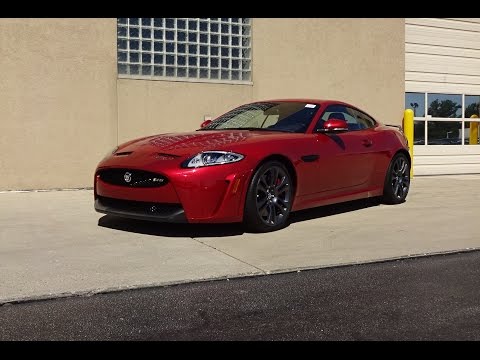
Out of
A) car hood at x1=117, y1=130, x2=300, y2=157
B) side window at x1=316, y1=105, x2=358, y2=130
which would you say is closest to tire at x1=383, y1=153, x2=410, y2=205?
side window at x1=316, y1=105, x2=358, y2=130

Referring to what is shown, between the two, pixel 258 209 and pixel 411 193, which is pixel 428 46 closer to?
pixel 411 193

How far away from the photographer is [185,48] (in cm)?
961

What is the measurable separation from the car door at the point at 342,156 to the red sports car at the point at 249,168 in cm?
1

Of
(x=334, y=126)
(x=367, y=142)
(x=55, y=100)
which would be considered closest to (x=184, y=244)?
(x=334, y=126)

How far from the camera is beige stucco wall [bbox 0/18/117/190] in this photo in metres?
8.39

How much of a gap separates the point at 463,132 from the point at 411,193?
505 centimetres

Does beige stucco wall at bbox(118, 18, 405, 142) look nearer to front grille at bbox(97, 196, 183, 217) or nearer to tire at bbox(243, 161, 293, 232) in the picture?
front grille at bbox(97, 196, 183, 217)

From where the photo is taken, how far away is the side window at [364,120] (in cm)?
697

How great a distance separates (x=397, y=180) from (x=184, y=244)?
3.51 metres

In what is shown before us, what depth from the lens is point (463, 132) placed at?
1303cm

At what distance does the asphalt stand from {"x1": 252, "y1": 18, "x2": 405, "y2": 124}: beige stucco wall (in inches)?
269

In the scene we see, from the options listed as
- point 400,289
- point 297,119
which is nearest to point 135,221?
point 297,119

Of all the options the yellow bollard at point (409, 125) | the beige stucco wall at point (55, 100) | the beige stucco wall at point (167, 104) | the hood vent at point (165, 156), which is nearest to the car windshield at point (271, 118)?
the hood vent at point (165, 156)

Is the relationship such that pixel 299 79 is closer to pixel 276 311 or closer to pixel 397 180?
pixel 397 180
